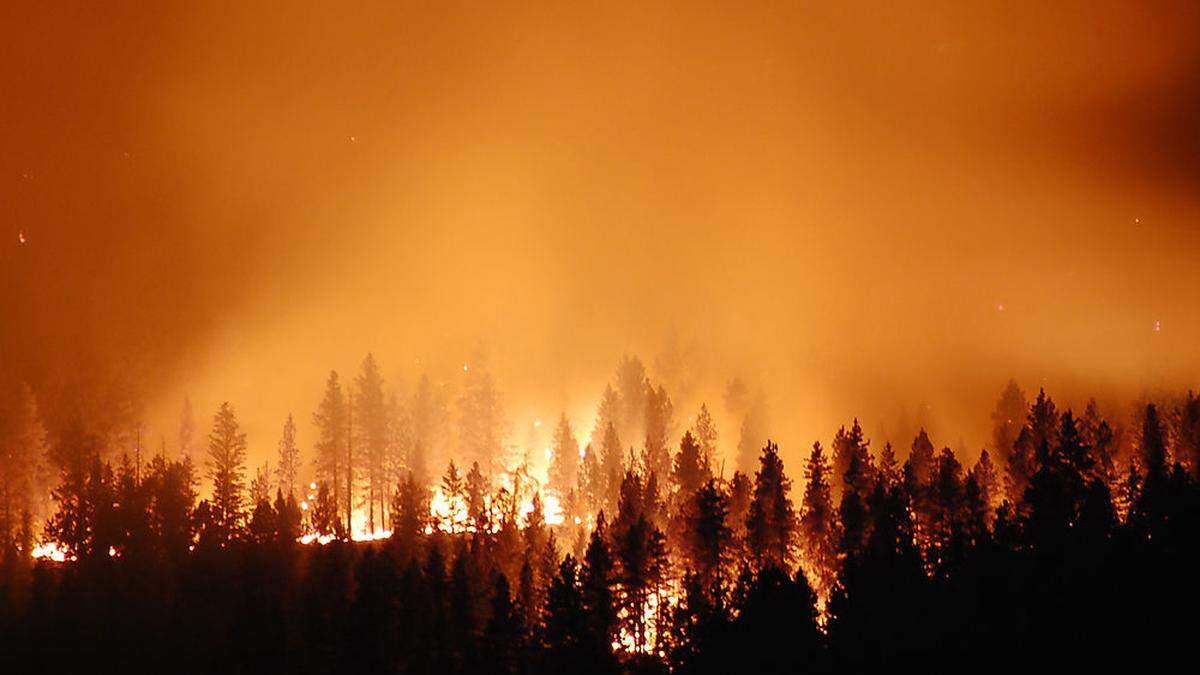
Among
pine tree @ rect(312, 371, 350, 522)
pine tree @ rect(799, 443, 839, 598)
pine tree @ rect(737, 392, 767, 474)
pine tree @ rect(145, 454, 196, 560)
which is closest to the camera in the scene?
pine tree @ rect(799, 443, 839, 598)

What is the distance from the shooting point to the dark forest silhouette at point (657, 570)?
4978 centimetres

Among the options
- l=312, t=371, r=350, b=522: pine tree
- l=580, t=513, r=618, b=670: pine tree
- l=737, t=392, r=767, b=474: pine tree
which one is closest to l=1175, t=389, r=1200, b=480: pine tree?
l=737, t=392, r=767, b=474: pine tree

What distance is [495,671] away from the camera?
173 ft

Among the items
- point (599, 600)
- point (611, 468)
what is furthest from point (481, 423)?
point (599, 600)

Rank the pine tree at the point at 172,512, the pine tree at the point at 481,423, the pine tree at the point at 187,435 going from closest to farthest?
the pine tree at the point at 172,512, the pine tree at the point at 481,423, the pine tree at the point at 187,435

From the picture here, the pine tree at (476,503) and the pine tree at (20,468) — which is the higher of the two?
the pine tree at (20,468)

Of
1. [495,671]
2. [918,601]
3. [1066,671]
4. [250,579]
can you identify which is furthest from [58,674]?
[1066,671]

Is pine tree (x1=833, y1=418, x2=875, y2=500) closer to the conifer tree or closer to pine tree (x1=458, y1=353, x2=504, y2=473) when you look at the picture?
the conifer tree

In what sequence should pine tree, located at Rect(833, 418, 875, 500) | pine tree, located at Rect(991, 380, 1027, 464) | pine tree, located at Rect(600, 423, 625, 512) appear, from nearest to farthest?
pine tree, located at Rect(833, 418, 875, 500), pine tree, located at Rect(600, 423, 625, 512), pine tree, located at Rect(991, 380, 1027, 464)

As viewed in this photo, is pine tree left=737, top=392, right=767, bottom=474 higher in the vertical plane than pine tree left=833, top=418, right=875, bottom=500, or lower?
higher

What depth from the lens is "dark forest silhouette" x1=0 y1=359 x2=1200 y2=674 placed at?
49.8m

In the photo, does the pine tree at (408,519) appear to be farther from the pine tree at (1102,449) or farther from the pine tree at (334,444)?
the pine tree at (1102,449)

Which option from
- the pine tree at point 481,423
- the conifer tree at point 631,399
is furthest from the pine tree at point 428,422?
the conifer tree at point 631,399

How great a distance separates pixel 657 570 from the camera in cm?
5831
